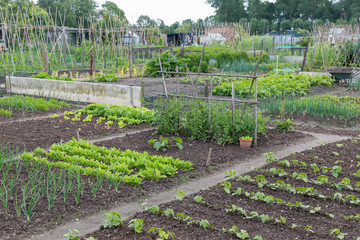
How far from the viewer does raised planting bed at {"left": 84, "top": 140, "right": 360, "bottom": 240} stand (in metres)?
4.16

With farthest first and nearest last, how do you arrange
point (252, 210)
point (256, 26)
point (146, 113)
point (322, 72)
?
point (256, 26) < point (322, 72) < point (146, 113) < point (252, 210)

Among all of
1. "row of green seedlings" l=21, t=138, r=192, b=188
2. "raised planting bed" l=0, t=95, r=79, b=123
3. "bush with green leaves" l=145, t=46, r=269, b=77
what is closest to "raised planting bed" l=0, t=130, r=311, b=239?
"row of green seedlings" l=21, t=138, r=192, b=188

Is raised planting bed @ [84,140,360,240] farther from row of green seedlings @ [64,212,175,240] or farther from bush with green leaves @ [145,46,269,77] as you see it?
bush with green leaves @ [145,46,269,77]

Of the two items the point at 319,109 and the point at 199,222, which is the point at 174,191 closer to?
the point at 199,222

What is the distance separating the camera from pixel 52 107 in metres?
11.6

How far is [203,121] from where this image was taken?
26.3ft

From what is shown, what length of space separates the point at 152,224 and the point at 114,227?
1.34 feet

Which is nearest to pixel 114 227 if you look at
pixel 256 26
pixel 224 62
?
pixel 224 62

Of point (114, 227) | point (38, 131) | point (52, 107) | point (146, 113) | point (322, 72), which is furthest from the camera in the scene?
point (322, 72)

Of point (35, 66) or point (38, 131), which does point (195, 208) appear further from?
point (35, 66)

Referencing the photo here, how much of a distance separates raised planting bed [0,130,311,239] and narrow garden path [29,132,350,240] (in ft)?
0.38

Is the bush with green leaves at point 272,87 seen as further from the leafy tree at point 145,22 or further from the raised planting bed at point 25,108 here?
the leafy tree at point 145,22

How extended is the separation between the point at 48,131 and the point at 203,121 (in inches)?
138

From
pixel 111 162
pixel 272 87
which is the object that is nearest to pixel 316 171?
pixel 111 162
